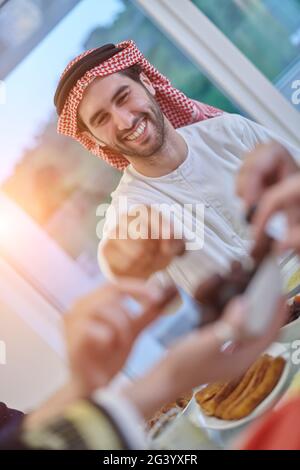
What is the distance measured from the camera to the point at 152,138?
1.15 m

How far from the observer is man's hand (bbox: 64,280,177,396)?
89 centimetres

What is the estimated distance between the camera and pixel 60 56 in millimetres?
1224

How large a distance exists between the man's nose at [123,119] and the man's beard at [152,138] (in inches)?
1.0

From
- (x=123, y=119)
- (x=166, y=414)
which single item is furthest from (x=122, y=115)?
(x=166, y=414)

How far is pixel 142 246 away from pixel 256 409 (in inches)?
13.1

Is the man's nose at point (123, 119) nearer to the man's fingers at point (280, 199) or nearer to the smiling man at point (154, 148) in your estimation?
the smiling man at point (154, 148)

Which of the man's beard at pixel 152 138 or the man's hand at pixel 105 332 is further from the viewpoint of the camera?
the man's beard at pixel 152 138

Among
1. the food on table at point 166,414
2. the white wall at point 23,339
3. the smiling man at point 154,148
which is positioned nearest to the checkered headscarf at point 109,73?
the smiling man at point 154,148

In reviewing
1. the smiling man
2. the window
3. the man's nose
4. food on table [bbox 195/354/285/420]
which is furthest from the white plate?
the man's nose

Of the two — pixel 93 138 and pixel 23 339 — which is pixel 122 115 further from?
pixel 23 339

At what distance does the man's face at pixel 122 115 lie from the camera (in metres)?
1.13

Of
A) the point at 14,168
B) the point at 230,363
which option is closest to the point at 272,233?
the point at 230,363

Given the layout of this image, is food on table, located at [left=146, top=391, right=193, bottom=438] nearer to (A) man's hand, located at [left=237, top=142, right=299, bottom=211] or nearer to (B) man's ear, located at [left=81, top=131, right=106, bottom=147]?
(A) man's hand, located at [left=237, top=142, right=299, bottom=211]
